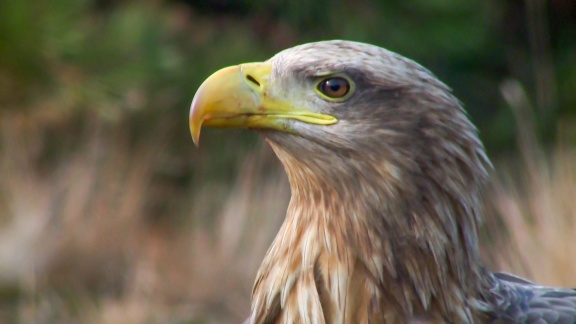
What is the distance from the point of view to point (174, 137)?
7949 millimetres

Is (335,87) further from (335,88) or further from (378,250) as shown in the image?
(378,250)

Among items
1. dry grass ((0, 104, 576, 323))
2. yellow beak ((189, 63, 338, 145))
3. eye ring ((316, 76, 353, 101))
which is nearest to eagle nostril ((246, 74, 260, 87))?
yellow beak ((189, 63, 338, 145))

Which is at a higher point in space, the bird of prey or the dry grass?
the bird of prey

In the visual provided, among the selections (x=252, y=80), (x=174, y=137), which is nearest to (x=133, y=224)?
(x=174, y=137)

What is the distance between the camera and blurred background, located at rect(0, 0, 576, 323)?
22.0ft

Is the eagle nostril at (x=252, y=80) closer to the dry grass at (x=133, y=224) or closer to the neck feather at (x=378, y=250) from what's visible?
the neck feather at (x=378, y=250)

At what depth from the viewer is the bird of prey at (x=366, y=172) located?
2889mm

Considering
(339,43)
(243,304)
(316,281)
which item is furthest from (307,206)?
(243,304)

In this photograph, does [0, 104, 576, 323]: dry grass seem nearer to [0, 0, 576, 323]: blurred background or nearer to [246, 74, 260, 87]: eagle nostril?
[0, 0, 576, 323]: blurred background

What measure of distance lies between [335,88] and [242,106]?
267 mm

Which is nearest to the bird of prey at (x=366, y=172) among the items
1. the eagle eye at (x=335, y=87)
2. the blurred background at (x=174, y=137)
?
the eagle eye at (x=335, y=87)

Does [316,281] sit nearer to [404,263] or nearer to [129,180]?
[404,263]

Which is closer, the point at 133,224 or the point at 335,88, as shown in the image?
the point at 335,88

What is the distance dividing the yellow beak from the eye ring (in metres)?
0.06
